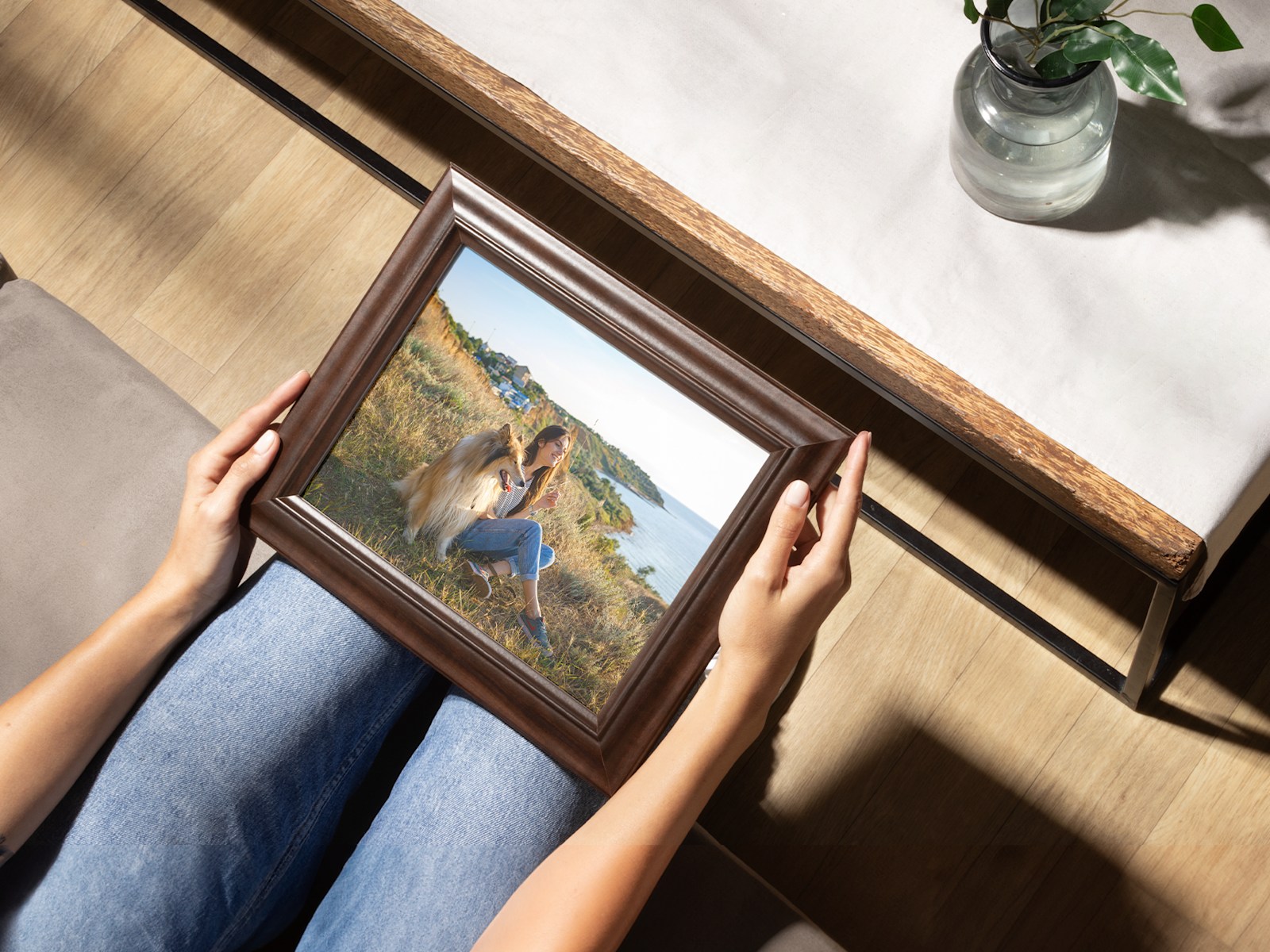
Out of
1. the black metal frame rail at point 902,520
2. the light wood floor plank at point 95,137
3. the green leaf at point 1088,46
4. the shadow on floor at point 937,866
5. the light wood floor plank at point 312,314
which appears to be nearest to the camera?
the green leaf at point 1088,46

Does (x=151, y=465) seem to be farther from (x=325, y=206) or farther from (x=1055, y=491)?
(x=1055, y=491)

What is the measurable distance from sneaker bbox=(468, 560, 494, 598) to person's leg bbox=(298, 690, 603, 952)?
0.12 metres

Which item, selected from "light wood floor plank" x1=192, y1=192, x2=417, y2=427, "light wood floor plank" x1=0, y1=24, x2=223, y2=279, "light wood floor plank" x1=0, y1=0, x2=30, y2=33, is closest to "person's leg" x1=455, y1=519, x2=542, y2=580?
"light wood floor plank" x1=192, y1=192, x2=417, y2=427

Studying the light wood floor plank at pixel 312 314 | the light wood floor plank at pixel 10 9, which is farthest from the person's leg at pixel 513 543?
the light wood floor plank at pixel 10 9

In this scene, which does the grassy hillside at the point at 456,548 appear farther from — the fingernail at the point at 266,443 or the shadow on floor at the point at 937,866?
the shadow on floor at the point at 937,866

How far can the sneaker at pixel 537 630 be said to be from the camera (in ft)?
2.77

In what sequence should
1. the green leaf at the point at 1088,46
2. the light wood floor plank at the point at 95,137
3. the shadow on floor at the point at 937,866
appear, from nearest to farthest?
the green leaf at the point at 1088,46 → the shadow on floor at the point at 937,866 → the light wood floor plank at the point at 95,137

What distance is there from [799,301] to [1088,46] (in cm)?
28

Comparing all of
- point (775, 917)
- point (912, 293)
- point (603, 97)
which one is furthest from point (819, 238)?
point (775, 917)

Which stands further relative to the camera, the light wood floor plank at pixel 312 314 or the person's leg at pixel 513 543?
the light wood floor plank at pixel 312 314

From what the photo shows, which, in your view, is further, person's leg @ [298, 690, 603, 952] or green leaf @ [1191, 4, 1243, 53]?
person's leg @ [298, 690, 603, 952]

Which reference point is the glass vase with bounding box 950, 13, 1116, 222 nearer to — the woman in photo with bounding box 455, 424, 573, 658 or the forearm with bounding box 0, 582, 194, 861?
the woman in photo with bounding box 455, 424, 573, 658

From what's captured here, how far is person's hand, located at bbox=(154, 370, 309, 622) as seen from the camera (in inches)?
34.1

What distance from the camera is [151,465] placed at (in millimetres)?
980
